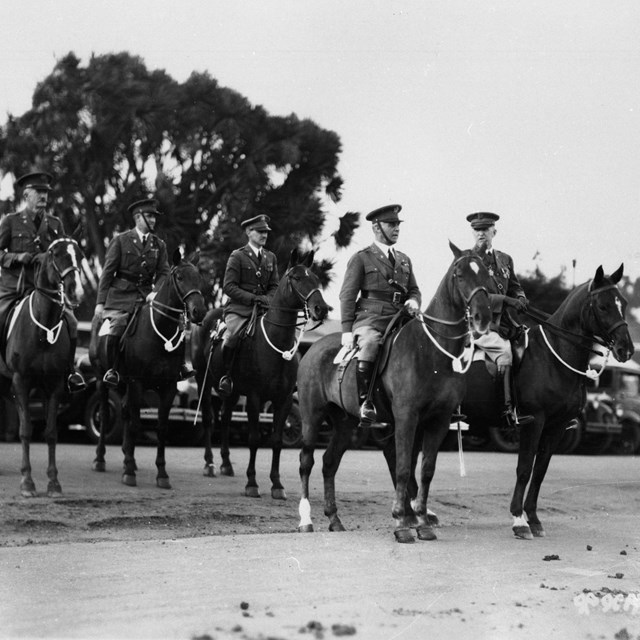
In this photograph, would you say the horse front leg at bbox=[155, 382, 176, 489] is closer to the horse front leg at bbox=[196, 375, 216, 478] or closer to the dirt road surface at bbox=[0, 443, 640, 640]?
the dirt road surface at bbox=[0, 443, 640, 640]

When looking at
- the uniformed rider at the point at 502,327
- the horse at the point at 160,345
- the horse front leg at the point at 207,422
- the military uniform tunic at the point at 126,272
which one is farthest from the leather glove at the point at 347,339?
the horse front leg at the point at 207,422

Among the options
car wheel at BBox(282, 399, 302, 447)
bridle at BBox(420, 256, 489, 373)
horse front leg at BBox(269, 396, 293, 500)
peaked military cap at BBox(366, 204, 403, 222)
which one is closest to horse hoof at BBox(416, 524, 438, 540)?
bridle at BBox(420, 256, 489, 373)

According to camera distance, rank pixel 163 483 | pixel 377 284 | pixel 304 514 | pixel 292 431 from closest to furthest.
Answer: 1. pixel 304 514
2. pixel 377 284
3. pixel 163 483
4. pixel 292 431

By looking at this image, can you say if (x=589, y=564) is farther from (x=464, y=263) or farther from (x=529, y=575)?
(x=464, y=263)

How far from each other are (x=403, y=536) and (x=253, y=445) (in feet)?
14.3

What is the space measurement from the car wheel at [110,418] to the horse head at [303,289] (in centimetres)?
763

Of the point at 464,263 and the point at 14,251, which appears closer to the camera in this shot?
the point at 464,263

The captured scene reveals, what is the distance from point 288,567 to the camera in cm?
917

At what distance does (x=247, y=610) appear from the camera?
24.9 feet

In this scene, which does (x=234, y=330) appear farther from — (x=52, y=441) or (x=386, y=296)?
(x=386, y=296)

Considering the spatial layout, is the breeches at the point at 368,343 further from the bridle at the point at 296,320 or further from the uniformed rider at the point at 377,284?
the bridle at the point at 296,320

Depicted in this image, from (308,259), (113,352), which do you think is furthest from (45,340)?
(308,259)

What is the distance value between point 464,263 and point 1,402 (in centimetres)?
943

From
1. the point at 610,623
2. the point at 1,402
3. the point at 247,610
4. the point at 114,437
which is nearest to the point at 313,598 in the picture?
the point at 247,610
